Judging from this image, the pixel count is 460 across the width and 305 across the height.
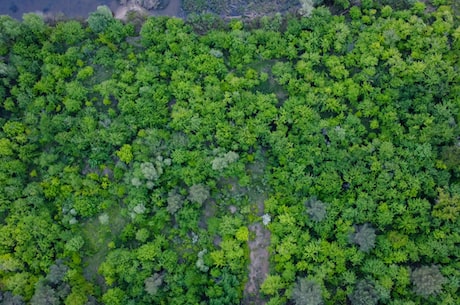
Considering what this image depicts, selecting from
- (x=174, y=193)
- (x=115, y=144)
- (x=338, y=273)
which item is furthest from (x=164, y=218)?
(x=338, y=273)

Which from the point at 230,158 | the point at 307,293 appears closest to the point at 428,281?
the point at 307,293

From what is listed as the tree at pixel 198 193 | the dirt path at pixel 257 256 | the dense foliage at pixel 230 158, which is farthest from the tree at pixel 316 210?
the tree at pixel 198 193

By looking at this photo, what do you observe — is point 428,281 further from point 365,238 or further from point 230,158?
point 230,158

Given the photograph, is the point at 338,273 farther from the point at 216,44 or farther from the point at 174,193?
the point at 216,44

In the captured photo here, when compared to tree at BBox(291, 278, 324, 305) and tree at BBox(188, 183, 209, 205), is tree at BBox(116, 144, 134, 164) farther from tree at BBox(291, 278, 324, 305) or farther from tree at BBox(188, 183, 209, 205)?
tree at BBox(291, 278, 324, 305)

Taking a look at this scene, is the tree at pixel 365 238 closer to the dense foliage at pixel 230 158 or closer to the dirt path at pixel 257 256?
the dense foliage at pixel 230 158

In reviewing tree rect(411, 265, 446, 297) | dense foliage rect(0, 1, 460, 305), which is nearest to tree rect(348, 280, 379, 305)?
dense foliage rect(0, 1, 460, 305)

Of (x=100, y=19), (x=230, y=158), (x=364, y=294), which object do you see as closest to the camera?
(x=364, y=294)
